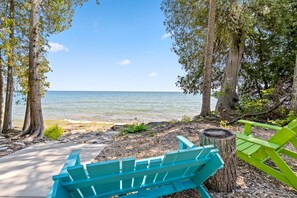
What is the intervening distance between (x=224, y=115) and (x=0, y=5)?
28.0ft

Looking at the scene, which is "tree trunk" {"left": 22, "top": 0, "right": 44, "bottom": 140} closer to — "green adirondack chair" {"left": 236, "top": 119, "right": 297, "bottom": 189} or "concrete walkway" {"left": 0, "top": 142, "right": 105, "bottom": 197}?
"concrete walkway" {"left": 0, "top": 142, "right": 105, "bottom": 197}

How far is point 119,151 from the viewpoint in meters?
4.12

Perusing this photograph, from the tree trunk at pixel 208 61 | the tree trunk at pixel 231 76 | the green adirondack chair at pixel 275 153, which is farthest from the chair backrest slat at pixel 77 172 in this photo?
the tree trunk at pixel 231 76

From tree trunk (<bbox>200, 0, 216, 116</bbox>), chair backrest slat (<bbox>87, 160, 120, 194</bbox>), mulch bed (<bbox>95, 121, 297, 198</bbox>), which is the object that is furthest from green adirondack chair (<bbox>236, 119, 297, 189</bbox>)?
tree trunk (<bbox>200, 0, 216, 116</bbox>)

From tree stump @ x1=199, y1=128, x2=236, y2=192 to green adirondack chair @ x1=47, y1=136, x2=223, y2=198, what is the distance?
309 millimetres

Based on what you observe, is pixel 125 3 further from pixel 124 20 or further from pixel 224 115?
pixel 224 115

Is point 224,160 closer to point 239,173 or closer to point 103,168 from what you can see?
point 239,173

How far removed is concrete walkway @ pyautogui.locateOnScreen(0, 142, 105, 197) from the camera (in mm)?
2523

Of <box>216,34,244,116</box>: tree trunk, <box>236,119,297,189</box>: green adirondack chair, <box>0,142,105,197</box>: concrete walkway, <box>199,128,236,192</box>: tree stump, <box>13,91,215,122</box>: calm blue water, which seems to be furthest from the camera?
<box>13,91,215,122</box>: calm blue water

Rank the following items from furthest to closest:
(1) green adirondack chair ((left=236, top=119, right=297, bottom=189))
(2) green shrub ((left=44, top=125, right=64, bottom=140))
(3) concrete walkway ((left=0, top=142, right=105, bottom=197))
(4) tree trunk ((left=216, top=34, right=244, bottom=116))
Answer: (4) tree trunk ((left=216, top=34, right=244, bottom=116)) → (2) green shrub ((left=44, top=125, right=64, bottom=140)) → (3) concrete walkway ((left=0, top=142, right=105, bottom=197)) → (1) green adirondack chair ((left=236, top=119, right=297, bottom=189))

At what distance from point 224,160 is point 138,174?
3.75 ft

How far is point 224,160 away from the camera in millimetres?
2260

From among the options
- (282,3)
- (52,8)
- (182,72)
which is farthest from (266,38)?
(52,8)

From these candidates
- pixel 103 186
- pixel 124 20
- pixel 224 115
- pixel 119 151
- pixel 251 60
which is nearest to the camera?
pixel 103 186
